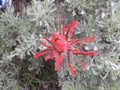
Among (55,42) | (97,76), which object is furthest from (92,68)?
(55,42)

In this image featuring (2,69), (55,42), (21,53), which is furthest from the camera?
(2,69)

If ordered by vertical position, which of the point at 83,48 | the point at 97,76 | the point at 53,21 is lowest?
the point at 97,76

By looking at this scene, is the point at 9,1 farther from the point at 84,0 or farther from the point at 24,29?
the point at 84,0

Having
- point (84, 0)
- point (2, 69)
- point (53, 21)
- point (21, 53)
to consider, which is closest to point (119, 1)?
point (84, 0)

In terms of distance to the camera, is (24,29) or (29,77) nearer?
(24,29)

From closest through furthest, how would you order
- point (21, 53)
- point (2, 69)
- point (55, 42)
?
1. point (55, 42)
2. point (21, 53)
3. point (2, 69)

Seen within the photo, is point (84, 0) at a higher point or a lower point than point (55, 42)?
higher
